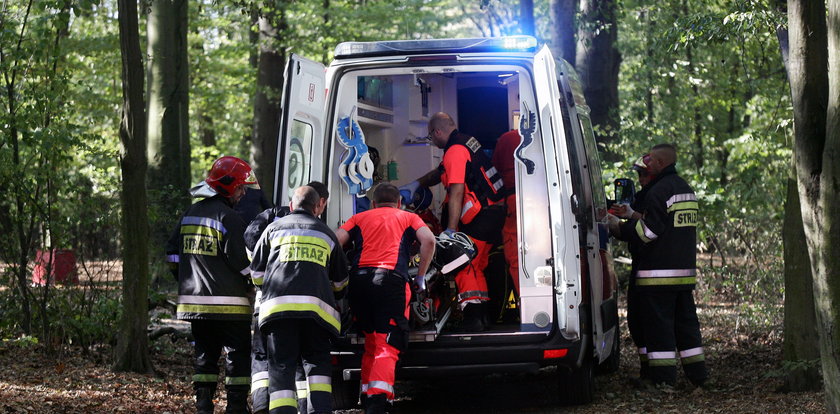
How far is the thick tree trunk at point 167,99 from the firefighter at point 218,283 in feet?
25.5

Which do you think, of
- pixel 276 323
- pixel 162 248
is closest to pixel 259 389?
pixel 276 323

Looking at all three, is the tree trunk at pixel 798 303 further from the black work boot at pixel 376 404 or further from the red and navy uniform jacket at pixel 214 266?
the red and navy uniform jacket at pixel 214 266

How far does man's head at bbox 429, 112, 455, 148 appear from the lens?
7711mm

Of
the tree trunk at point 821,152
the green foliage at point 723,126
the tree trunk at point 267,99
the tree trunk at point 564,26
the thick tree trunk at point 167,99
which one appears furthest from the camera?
the tree trunk at point 267,99

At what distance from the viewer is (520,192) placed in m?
6.75

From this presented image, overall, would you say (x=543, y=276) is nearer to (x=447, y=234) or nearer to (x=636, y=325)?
(x=447, y=234)

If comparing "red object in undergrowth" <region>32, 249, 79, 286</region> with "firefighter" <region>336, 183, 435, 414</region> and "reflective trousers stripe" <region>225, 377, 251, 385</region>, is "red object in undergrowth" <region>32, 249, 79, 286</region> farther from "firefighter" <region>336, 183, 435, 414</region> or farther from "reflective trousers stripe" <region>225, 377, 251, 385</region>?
"firefighter" <region>336, 183, 435, 414</region>

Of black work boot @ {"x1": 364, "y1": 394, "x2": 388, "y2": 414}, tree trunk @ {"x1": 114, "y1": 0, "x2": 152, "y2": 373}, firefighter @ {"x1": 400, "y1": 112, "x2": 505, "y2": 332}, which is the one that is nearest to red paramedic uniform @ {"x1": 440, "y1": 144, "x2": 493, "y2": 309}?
firefighter @ {"x1": 400, "y1": 112, "x2": 505, "y2": 332}

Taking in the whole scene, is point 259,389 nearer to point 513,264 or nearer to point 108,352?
point 513,264

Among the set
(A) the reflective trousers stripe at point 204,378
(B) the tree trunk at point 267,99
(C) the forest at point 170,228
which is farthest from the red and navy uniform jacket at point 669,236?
(B) the tree trunk at point 267,99

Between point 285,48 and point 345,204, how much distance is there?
10860 millimetres

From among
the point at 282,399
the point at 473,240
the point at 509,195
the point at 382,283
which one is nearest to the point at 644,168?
the point at 509,195

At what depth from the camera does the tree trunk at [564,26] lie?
44.7ft

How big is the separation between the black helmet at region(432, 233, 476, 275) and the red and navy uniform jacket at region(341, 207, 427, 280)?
0.48 metres
